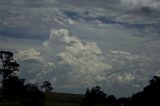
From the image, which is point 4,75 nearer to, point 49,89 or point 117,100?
point 49,89

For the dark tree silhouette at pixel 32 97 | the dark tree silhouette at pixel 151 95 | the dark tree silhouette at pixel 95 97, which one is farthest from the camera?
the dark tree silhouette at pixel 95 97

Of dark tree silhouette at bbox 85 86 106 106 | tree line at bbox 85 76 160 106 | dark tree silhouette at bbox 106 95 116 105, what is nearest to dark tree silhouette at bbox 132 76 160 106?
tree line at bbox 85 76 160 106

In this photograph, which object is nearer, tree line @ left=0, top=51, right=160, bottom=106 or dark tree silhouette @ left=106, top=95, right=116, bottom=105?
tree line @ left=0, top=51, right=160, bottom=106

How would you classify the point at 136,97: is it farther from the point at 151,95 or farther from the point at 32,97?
the point at 32,97

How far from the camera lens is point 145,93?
107375 mm

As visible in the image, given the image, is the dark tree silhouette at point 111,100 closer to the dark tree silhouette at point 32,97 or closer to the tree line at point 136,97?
the tree line at point 136,97

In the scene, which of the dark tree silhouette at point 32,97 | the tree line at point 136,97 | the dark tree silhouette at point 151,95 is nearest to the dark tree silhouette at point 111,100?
the tree line at point 136,97

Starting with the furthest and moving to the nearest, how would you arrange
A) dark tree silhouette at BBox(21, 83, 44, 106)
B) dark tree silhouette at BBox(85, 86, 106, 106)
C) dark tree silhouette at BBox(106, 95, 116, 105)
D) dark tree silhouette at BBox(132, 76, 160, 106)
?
dark tree silhouette at BBox(106, 95, 116, 105), dark tree silhouette at BBox(85, 86, 106, 106), dark tree silhouette at BBox(21, 83, 44, 106), dark tree silhouette at BBox(132, 76, 160, 106)

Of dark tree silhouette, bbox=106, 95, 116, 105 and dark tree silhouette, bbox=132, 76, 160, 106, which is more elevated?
dark tree silhouette, bbox=106, 95, 116, 105

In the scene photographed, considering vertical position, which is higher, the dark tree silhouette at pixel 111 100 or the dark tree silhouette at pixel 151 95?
the dark tree silhouette at pixel 111 100

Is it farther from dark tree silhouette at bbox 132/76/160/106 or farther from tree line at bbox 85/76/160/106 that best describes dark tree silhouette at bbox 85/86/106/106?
dark tree silhouette at bbox 132/76/160/106

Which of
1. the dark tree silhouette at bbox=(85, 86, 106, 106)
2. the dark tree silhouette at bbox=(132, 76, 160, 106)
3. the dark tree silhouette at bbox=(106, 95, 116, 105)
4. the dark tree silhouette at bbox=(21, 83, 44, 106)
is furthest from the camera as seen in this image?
the dark tree silhouette at bbox=(106, 95, 116, 105)

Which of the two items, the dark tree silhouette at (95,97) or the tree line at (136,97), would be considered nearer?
the tree line at (136,97)

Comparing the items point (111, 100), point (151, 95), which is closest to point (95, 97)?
point (111, 100)
